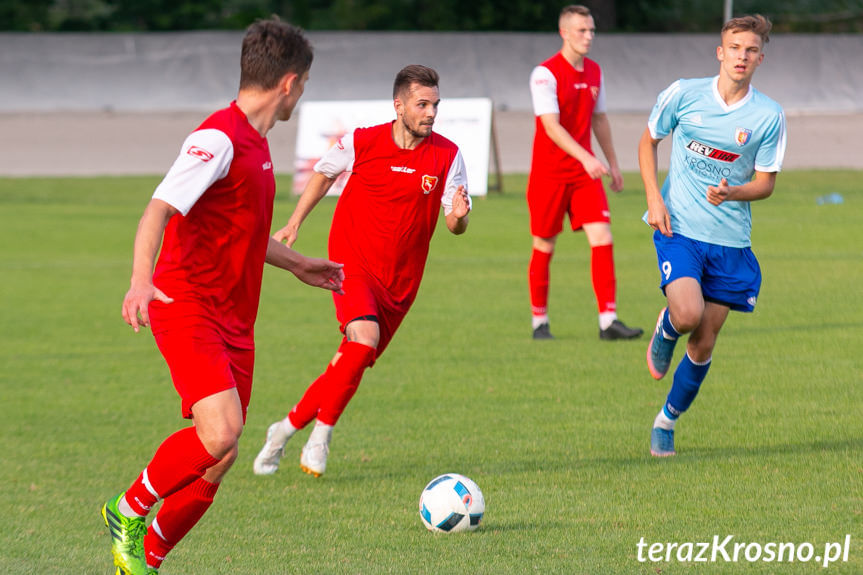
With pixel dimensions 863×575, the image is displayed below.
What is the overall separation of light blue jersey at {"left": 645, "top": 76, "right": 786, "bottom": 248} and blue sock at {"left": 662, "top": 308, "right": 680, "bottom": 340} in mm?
472

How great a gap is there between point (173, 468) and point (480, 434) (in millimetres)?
3007

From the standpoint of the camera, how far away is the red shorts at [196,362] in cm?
455

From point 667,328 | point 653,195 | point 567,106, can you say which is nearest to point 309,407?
point 667,328

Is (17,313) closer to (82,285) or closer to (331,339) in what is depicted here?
(82,285)

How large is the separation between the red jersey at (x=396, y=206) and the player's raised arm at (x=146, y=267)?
237cm

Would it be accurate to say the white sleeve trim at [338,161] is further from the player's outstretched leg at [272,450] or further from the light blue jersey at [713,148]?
the light blue jersey at [713,148]

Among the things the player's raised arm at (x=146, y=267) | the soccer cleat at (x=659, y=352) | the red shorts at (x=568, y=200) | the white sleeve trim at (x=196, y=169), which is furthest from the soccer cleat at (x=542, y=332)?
the player's raised arm at (x=146, y=267)

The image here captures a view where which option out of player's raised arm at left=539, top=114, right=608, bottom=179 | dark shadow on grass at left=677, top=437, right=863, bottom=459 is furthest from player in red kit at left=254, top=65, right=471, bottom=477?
player's raised arm at left=539, top=114, right=608, bottom=179

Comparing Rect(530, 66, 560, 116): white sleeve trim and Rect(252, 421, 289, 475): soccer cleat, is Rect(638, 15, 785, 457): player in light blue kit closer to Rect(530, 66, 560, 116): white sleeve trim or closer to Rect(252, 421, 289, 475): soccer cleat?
Rect(252, 421, 289, 475): soccer cleat

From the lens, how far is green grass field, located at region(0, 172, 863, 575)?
17.3 feet

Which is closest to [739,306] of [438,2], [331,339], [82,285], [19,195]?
[331,339]

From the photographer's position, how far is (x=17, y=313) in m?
12.4

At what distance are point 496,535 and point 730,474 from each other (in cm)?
148

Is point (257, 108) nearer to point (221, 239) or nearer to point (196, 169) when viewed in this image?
point (196, 169)
